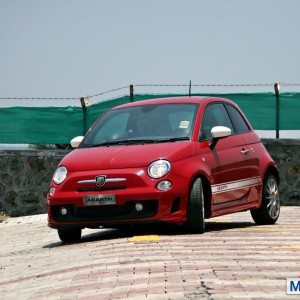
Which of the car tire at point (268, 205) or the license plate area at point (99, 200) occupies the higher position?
the license plate area at point (99, 200)

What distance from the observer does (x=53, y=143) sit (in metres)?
24.6

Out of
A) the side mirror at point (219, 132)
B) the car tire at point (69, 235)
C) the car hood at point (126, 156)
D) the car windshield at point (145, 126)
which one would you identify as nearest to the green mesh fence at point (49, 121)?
the car windshield at point (145, 126)

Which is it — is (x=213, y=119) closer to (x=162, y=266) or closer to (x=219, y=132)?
(x=219, y=132)

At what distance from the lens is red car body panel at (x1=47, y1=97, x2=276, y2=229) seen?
12383 millimetres

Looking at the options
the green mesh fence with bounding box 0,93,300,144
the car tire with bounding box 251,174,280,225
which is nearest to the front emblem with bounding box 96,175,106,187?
the car tire with bounding box 251,174,280,225

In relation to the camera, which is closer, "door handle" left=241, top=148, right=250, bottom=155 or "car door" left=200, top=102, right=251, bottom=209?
"car door" left=200, top=102, right=251, bottom=209

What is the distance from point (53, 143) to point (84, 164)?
11969 mm

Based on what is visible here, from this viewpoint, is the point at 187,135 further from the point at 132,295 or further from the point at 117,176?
the point at 132,295

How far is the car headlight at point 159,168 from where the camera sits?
40.7 feet

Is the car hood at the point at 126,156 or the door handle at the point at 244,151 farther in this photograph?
the door handle at the point at 244,151

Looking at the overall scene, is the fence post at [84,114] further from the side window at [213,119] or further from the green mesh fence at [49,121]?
the side window at [213,119]

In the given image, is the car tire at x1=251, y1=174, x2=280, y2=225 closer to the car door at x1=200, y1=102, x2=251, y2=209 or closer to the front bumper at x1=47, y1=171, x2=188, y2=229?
the car door at x1=200, y1=102, x2=251, y2=209

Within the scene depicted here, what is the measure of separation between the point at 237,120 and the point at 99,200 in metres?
3.00

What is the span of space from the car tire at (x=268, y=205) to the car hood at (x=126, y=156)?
222 centimetres
